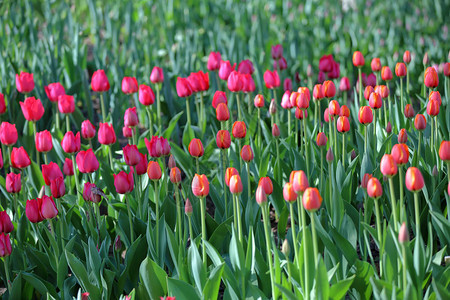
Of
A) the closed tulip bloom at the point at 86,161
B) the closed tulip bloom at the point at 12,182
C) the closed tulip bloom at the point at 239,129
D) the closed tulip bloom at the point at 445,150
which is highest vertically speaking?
the closed tulip bloom at the point at 445,150

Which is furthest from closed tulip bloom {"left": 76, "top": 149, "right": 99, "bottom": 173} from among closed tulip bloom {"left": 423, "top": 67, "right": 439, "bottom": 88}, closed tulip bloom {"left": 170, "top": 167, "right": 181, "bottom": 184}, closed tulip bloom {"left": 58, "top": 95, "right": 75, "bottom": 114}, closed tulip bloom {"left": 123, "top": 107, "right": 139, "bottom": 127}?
closed tulip bloom {"left": 423, "top": 67, "right": 439, "bottom": 88}

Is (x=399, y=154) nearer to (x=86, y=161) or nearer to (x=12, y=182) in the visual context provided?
(x=86, y=161)

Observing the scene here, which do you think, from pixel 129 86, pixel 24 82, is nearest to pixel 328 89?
pixel 129 86

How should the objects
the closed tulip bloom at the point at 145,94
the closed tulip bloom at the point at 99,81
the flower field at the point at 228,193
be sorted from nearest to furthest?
1. the flower field at the point at 228,193
2. the closed tulip bloom at the point at 145,94
3. the closed tulip bloom at the point at 99,81

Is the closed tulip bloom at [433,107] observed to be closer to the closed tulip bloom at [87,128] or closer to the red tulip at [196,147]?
the red tulip at [196,147]

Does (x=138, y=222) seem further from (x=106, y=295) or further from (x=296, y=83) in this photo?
(x=296, y=83)

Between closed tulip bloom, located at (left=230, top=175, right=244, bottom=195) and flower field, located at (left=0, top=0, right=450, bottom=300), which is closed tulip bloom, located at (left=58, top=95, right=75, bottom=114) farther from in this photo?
closed tulip bloom, located at (left=230, top=175, right=244, bottom=195)

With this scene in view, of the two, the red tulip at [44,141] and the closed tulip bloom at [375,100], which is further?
the red tulip at [44,141]

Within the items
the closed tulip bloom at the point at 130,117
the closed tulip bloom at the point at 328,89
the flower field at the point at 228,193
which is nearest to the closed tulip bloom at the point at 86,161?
the flower field at the point at 228,193

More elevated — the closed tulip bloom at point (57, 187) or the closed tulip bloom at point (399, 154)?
the closed tulip bloom at point (399, 154)

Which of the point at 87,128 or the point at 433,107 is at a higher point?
the point at 433,107

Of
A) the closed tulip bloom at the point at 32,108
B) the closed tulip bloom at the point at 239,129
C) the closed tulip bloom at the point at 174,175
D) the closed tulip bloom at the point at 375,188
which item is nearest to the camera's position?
the closed tulip bloom at the point at 375,188

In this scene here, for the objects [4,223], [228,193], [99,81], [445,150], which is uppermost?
[445,150]

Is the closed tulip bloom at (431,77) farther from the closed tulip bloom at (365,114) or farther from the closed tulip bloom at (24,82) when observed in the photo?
the closed tulip bloom at (24,82)
